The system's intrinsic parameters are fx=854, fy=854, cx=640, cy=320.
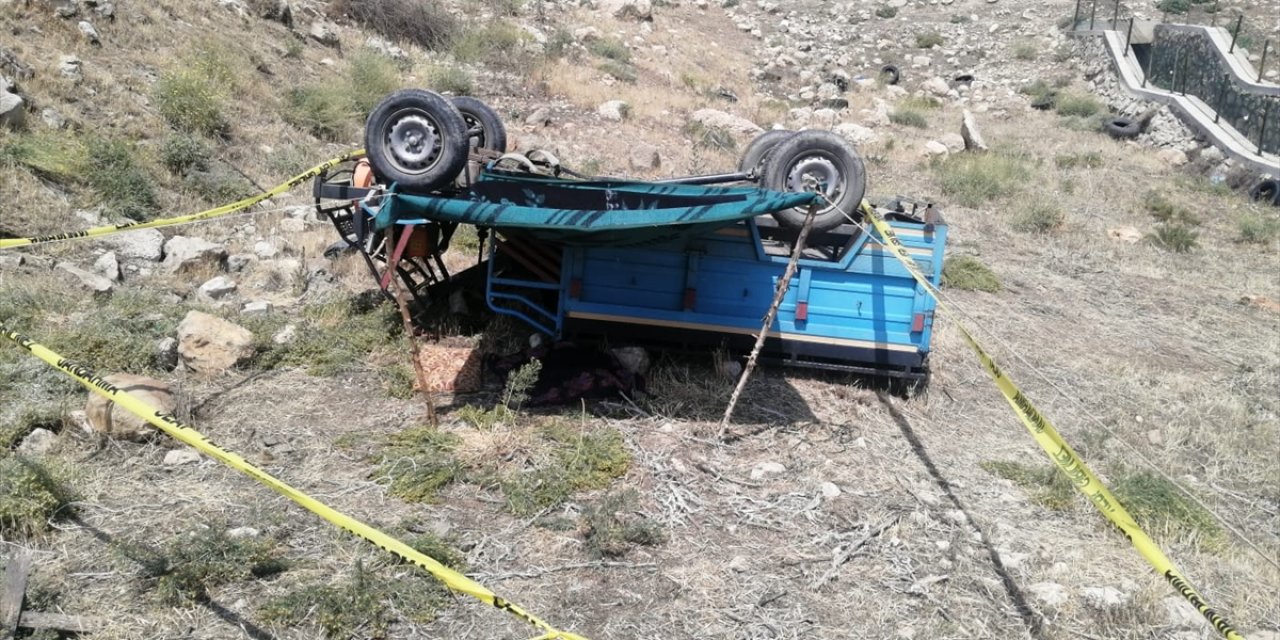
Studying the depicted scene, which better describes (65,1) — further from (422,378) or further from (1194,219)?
(1194,219)

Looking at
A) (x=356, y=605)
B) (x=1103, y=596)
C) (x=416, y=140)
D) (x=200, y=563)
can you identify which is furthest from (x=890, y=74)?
(x=200, y=563)

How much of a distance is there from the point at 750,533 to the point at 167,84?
8859 millimetres

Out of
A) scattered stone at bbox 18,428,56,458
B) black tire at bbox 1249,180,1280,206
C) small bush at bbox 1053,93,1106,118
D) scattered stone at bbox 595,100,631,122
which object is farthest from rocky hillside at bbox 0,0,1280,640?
small bush at bbox 1053,93,1106,118

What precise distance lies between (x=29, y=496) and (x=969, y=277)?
8906 mm

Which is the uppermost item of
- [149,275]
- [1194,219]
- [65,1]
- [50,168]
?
[65,1]

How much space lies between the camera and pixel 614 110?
50.4 ft

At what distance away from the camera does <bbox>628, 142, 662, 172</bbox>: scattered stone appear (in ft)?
43.6

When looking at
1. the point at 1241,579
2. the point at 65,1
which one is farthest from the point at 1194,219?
the point at 65,1

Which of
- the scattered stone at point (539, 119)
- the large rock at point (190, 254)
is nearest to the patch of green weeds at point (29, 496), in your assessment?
the large rock at point (190, 254)

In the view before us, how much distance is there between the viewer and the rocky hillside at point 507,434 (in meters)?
4.00

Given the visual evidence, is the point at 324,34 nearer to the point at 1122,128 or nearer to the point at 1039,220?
the point at 1039,220

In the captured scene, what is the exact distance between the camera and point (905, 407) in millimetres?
6398

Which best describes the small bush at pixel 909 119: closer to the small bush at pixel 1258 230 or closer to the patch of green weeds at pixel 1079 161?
the patch of green weeds at pixel 1079 161

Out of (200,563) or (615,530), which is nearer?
(200,563)
